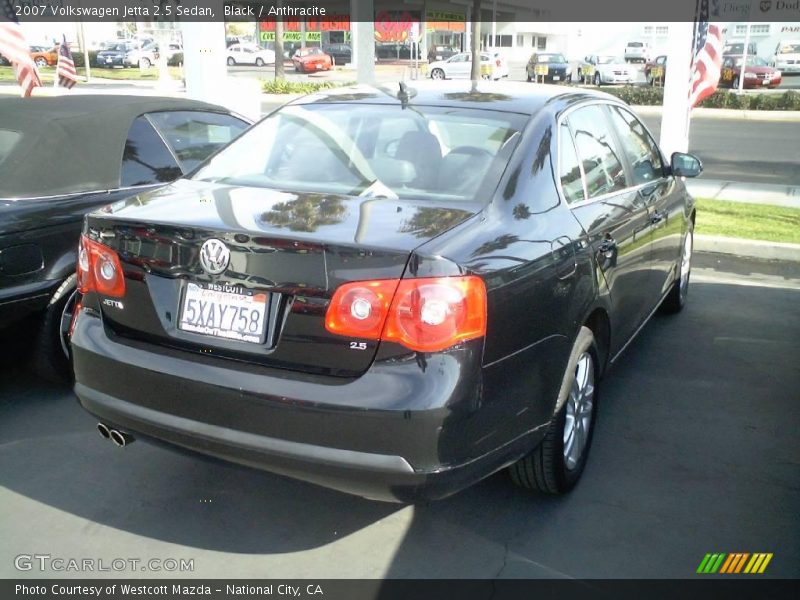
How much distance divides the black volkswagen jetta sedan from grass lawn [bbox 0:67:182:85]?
3474 centimetres

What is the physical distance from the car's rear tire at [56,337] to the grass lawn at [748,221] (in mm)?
6550

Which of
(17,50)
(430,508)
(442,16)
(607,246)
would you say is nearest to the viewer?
(430,508)

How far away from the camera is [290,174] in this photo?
3.73 meters

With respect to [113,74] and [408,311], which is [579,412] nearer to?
[408,311]

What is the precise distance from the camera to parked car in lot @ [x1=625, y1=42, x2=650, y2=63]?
48.7 m

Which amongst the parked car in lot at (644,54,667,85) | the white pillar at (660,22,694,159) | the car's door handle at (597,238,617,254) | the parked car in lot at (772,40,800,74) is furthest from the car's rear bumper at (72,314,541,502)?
the parked car in lot at (772,40,800,74)

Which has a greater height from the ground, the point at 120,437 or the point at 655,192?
the point at 655,192

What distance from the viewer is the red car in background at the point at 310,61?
1812 inches

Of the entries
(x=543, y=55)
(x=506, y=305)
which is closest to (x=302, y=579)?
(x=506, y=305)

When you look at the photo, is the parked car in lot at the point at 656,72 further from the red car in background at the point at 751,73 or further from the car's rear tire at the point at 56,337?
the car's rear tire at the point at 56,337

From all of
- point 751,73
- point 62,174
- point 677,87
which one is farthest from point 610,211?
point 751,73

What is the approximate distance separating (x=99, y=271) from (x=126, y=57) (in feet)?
156

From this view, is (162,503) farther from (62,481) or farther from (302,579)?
(302,579)

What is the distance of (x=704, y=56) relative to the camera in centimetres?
1000
